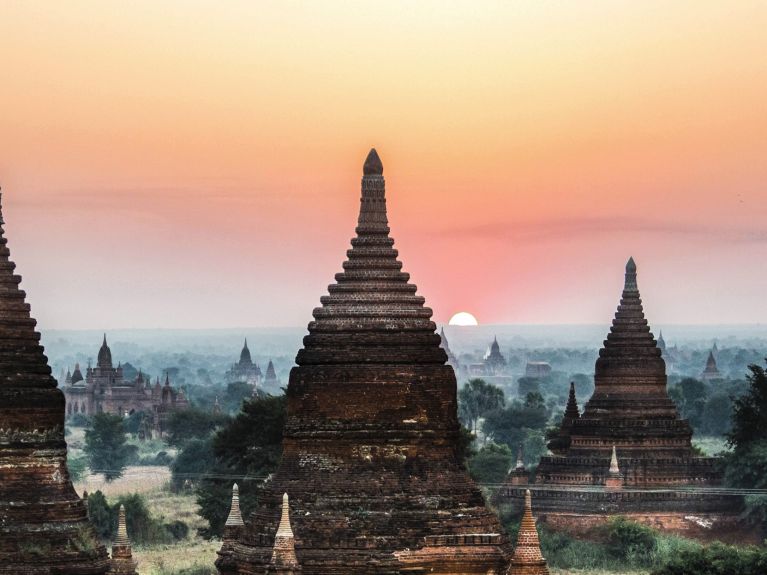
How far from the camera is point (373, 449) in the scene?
34.5 meters

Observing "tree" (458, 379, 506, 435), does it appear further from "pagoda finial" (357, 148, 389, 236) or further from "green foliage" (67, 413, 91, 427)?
"pagoda finial" (357, 148, 389, 236)

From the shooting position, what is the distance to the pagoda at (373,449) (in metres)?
33.9

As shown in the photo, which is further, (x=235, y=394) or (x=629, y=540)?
(x=235, y=394)

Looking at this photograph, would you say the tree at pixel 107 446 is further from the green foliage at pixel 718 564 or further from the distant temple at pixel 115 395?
the green foliage at pixel 718 564

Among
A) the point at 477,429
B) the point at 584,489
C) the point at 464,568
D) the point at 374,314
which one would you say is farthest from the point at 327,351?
the point at 477,429

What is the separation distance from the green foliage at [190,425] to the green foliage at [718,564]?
64.3 m

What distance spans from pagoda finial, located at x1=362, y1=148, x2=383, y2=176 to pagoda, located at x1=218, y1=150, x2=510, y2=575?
1cm

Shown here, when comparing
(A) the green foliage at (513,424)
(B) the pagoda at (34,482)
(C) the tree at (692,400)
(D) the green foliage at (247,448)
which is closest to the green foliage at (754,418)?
(D) the green foliage at (247,448)

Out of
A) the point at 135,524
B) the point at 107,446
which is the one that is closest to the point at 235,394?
the point at 107,446

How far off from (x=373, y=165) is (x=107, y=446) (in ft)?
265

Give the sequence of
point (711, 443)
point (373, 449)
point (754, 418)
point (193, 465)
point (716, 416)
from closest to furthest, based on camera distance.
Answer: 1. point (373, 449)
2. point (754, 418)
3. point (193, 465)
4. point (711, 443)
5. point (716, 416)

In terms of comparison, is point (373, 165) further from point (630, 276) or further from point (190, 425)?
point (190, 425)

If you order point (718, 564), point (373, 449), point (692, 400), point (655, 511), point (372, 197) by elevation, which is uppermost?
point (692, 400)

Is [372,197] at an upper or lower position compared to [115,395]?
lower
